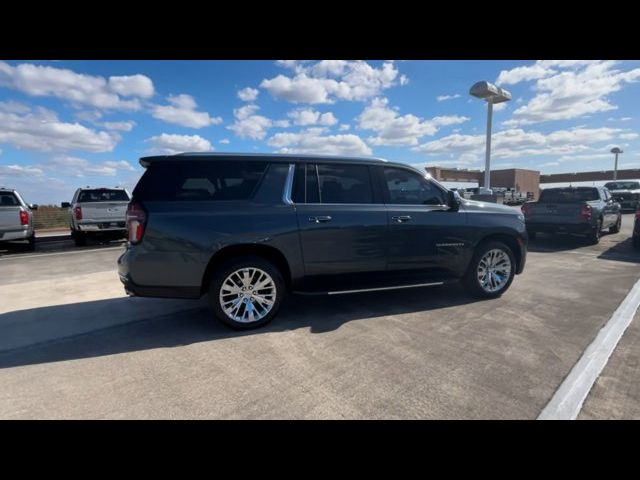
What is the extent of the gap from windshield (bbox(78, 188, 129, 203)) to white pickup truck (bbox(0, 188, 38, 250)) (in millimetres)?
1344

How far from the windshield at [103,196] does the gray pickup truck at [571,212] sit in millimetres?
12442

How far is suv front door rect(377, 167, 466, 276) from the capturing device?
4465 mm

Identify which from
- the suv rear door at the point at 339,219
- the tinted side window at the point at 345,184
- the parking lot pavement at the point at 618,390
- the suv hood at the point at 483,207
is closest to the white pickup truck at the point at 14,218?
the suv rear door at the point at 339,219

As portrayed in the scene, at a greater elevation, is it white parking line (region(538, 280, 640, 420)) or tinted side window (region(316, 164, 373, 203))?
tinted side window (region(316, 164, 373, 203))

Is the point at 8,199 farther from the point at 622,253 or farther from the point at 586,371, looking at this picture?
the point at 622,253

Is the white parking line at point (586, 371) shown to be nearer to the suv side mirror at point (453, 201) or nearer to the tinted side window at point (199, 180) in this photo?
the suv side mirror at point (453, 201)

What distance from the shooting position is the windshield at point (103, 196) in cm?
1035

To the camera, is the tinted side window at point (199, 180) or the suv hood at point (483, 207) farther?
the suv hood at point (483, 207)

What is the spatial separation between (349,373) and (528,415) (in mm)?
1304

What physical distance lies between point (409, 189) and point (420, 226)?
52 cm

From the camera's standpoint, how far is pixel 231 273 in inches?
148

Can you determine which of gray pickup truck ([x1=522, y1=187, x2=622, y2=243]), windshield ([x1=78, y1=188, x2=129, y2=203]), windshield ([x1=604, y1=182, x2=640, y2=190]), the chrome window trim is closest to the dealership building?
windshield ([x1=604, y1=182, x2=640, y2=190])

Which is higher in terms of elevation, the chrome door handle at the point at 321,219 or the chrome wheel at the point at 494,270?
the chrome door handle at the point at 321,219

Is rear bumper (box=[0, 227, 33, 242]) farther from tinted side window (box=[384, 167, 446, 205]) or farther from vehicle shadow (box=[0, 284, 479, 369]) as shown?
tinted side window (box=[384, 167, 446, 205])
